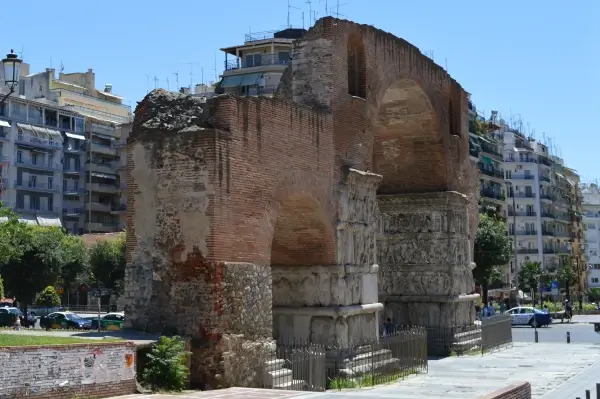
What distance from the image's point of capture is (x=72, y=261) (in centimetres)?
4469

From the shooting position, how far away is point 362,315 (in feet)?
58.5

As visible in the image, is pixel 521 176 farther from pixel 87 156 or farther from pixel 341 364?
pixel 341 364

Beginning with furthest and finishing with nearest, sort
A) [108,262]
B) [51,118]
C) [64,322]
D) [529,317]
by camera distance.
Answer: [51,118] < [108,262] < [529,317] < [64,322]

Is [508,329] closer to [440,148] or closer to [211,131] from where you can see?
[440,148]

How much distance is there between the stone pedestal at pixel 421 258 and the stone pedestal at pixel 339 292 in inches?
219

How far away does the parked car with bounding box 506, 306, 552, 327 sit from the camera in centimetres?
4000

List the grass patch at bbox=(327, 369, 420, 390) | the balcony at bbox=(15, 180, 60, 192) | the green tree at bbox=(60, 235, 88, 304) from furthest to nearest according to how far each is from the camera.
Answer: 1. the balcony at bbox=(15, 180, 60, 192)
2. the green tree at bbox=(60, 235, 88, 304)
3. the grass patch at bbox=(327, 369, 420, 390)

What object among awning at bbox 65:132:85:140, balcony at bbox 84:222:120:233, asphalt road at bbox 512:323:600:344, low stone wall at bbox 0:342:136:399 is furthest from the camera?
balcony at bbox 84:222:120:233

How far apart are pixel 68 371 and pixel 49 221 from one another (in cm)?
4911

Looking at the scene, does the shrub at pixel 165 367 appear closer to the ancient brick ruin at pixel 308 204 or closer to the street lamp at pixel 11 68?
the ancient brick ruin at pixel 308 204

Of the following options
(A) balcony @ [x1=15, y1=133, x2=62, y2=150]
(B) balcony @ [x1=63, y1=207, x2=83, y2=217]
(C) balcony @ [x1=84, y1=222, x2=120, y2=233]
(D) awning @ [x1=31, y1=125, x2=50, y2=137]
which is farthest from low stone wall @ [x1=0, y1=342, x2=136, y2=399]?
(C) balcony @ [x1=84, y1=222, x2=120, y2=233]

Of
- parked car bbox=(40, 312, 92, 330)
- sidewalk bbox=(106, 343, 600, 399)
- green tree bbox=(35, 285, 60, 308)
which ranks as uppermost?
green tree bbox=(35, 285, 60, 308)

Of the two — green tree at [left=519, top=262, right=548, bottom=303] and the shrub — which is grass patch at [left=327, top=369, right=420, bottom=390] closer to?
the shrub

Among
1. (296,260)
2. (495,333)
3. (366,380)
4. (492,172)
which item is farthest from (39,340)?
(492,172)
